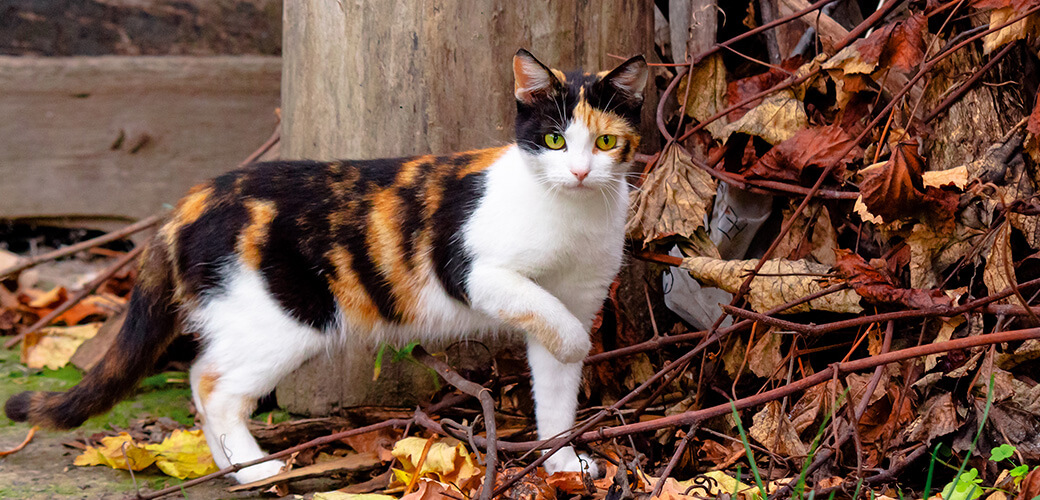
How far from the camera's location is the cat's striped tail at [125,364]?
8.51 ft

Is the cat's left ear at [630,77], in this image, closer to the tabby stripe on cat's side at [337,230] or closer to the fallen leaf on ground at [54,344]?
the tabby stripe on cat's side at [337,230]

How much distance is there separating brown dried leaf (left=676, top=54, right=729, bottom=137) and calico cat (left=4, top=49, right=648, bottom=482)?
0.52 metres

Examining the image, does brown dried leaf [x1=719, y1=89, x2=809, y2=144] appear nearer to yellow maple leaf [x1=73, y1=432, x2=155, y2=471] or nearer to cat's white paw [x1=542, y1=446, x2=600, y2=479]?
cat's white paw [x1=542, y1=446, x2=600, y2=479]

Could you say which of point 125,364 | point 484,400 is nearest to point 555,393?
point 484,400

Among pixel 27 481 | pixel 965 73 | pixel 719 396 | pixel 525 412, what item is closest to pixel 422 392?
pixel 525 412

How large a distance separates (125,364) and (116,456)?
275 mm

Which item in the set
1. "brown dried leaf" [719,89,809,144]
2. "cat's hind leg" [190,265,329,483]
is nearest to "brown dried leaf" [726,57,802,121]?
"brown dried leaf" [719,89,809,144]

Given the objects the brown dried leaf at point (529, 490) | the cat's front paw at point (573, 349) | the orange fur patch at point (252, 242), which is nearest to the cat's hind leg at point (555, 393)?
Answer: the cat's front paw at point (573, 349)

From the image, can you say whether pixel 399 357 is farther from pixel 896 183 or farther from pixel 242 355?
pixel 896 183

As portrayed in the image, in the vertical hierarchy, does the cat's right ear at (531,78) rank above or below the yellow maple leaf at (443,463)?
above

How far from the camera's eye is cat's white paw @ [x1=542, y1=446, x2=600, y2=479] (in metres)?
2.50

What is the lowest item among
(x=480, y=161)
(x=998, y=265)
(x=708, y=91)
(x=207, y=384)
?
(x=207, y=384)

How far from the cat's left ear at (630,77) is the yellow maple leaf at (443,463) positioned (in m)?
1.06

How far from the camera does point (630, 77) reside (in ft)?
7.47
